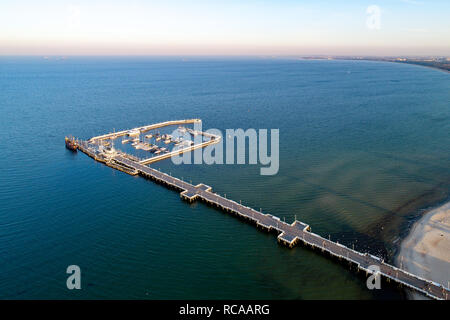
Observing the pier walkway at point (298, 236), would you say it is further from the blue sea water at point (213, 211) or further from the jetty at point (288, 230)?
the blue sea water at point (213, 211)

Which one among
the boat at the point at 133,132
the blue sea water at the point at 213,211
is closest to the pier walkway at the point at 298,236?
the blue sea water at the point at 213,211

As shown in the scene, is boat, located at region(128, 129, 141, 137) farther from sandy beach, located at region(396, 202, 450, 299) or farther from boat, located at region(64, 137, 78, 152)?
sandy beach, located at region(396, 202, 450, 299)

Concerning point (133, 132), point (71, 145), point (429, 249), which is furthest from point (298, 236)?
point (71, 145)

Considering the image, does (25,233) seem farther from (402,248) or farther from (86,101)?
(86,101)

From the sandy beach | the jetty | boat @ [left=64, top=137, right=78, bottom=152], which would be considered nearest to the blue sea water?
the jetty

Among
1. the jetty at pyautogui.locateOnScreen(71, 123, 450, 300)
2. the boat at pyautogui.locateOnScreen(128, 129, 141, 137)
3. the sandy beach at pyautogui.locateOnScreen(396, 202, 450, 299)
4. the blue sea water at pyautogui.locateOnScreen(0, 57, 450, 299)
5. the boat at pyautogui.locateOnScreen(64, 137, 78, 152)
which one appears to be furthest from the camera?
the boat at pyautogui.locateOnScreen(128, 129, 141, 137)

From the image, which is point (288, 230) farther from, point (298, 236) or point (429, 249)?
point (429, 249)

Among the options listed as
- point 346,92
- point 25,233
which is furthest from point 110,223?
point 346,92
